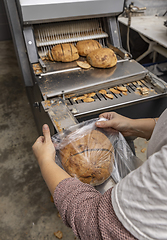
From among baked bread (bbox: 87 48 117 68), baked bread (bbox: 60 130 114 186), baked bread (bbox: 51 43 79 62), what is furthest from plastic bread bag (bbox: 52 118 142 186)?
baked bread (bbox: 51 43 79 62)

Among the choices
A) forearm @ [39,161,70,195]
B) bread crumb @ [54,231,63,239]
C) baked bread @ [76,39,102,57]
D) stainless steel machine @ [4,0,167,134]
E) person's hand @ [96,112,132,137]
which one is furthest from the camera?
baked bread @ [76,39,102,57]

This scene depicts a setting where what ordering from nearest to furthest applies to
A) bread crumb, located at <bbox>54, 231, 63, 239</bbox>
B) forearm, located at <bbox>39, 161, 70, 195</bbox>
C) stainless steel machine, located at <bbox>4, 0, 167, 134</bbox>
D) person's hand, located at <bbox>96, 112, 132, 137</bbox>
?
1. forearm, located at <bbox>39, 161, 70, 195</bbox>
2. person's hand, located at <bbox>96, 112, 132, 137</bbox>
3. stainless steel machine, located at <bbox>4, 0, 167, 134</bbox>
4. bread crumb, located at <bbox>54, 231, 63, 239</bbox>

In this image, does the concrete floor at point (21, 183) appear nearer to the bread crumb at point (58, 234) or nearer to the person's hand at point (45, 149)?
the bread crumb at point (58, 234)

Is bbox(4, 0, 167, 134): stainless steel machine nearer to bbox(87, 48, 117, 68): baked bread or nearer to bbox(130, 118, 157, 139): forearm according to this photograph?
bbox(87, 48, 117, 68): baked bread

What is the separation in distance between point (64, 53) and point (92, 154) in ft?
3.13

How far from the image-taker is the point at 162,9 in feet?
10.0

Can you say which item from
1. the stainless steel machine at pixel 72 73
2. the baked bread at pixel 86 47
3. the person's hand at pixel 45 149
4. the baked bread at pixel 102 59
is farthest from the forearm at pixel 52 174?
the baked bread at pixel 86 47

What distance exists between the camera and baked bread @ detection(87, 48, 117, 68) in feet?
4.47

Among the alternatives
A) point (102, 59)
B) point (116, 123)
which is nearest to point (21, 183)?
point (116, 123)

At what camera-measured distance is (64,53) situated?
1.40 m

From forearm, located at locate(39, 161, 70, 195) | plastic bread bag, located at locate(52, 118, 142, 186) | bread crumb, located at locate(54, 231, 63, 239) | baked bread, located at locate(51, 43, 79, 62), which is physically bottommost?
bread crumb, located at locate(54, 231, 63, 239)

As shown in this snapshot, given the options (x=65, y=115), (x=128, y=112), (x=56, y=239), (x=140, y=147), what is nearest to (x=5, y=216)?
(x=56, y=239)

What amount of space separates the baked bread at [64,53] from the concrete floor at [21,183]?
40.6 inches

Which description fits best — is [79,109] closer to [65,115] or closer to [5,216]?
[65,115]
